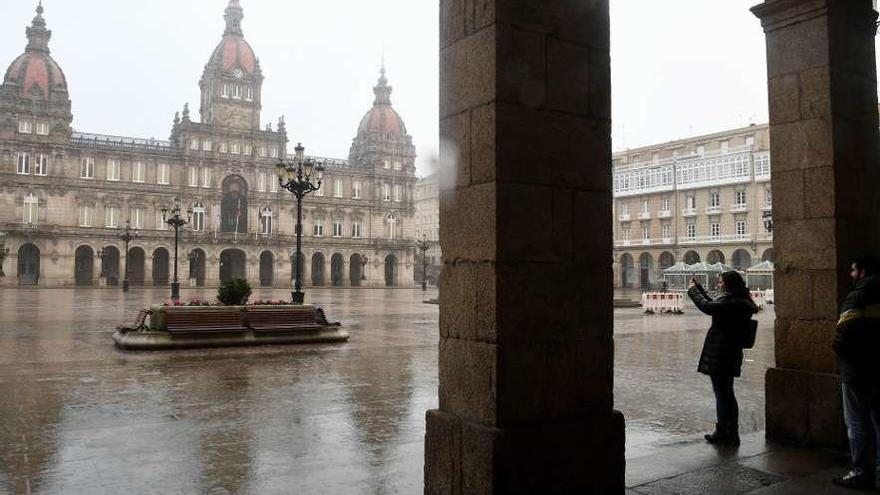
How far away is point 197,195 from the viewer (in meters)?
63.2

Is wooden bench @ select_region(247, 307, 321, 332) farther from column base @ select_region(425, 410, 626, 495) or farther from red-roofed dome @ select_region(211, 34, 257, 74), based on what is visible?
red-roofed dome @ select_region(211, 34, 257, 74)

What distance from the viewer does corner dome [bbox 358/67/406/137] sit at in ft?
254

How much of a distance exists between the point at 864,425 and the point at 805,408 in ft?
3.66

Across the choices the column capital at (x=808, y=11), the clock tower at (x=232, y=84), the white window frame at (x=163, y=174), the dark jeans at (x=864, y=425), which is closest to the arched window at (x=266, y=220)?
the clock tower at (x=232, y=84)

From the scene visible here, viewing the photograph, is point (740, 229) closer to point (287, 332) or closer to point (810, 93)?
point (287, 332)

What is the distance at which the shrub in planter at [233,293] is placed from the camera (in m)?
14.2

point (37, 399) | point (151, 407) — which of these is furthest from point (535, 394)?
point (37, 399)

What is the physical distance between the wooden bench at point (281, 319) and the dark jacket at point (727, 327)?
9.28 meters

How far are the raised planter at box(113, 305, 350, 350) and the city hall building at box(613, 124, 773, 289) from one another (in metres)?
45.9

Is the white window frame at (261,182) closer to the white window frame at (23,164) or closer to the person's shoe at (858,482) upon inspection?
the white window frame at (23,164)

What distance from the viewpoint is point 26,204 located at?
55625mm

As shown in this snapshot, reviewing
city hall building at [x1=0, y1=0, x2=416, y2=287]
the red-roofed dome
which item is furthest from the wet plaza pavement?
the red-roofed dome

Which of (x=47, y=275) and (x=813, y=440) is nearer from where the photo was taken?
(x=813, y=440)

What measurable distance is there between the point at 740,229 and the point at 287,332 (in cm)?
4917
